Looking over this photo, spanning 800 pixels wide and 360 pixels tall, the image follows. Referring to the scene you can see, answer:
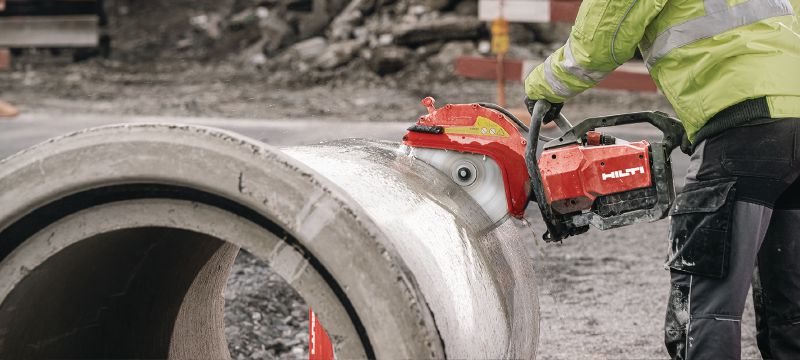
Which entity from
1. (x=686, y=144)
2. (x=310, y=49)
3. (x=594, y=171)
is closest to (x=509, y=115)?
(x=594, y=171)

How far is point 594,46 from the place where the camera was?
3332 millimetres

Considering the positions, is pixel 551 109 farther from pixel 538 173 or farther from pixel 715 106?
pixel 715 106

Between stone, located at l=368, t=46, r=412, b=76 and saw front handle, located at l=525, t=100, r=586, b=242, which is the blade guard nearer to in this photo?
saw front handle, located at l=525, t=100, r=586, b=242

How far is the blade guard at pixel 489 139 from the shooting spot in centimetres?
347

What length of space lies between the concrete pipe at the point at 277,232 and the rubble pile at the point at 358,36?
9.12 m

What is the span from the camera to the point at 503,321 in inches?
120

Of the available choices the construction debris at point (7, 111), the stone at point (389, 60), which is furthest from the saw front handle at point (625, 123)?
the stone at point (389, 60)

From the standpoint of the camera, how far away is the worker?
129 inches

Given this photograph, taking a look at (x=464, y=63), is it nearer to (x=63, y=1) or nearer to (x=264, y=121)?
(x=264, y=121)

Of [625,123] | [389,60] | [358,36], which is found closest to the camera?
[625,123]

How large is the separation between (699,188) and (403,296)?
135 cm

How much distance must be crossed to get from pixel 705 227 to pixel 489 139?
0.72m

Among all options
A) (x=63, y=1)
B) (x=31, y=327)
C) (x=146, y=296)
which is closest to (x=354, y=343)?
(x=31, y=327)

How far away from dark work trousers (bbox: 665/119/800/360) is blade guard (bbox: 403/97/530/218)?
507 mm
